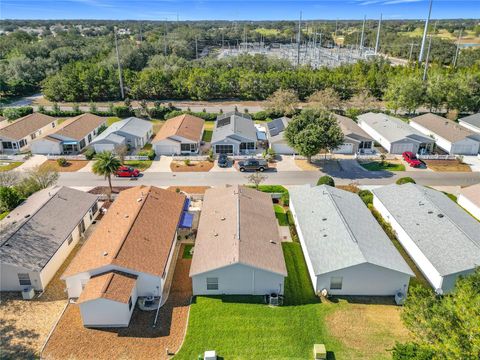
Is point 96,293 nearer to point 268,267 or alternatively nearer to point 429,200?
point 268,267

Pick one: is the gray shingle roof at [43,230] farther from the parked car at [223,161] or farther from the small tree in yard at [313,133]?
the small tree in yard at [313,133]

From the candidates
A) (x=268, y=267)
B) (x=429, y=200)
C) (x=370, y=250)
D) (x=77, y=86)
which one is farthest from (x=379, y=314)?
(x=77, y=86)

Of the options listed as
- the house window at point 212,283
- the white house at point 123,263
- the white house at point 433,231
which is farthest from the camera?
the white house at point 433,231

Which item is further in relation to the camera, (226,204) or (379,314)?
(226,204)

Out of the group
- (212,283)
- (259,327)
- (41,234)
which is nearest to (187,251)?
(212,283)

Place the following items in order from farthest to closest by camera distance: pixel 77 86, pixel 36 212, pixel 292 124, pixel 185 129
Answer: pixel 77 86 < pixel 185 129 < pixel 292 124 < pixel 36 212

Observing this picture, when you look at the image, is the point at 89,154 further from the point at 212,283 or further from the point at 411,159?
the point at 411,159

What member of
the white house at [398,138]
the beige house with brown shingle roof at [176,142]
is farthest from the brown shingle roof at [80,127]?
the white house at [398,138]
